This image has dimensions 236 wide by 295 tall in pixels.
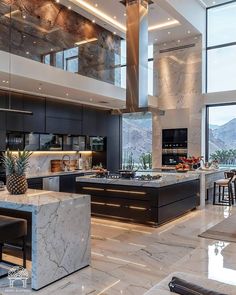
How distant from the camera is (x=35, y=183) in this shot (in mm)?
8164

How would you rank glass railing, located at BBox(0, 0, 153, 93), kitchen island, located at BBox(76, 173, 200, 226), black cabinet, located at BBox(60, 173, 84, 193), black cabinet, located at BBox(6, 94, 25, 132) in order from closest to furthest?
1. kitchen island, located at BBox(76, 173, 200, 226)
2. glass railing, located at BBox(0, 0, 153, 93)
3. black cabinet, located at BBox(6, 94, 25, 132)
4. black cabinet, located at BBox(60, 173, 84, 193)

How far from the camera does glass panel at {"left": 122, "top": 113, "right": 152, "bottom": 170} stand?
12398 mm

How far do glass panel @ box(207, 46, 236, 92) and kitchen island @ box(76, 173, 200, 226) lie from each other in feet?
17.4

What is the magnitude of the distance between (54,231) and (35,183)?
4.58 m

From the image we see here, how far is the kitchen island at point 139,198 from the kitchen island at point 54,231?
7.45ft

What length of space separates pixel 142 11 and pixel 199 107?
4.52 metres

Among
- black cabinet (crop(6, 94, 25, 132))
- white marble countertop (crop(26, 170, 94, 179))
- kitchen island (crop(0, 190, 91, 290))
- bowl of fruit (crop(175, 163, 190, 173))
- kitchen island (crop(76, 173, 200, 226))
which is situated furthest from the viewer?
bowl of fruit (crop(175, 163, 190, 173))

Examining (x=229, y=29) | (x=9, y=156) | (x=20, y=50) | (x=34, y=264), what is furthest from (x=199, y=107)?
(x=34, y=264)

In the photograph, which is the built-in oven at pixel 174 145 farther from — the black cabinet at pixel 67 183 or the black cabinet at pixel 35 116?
the black cabinet at pixel 35 116

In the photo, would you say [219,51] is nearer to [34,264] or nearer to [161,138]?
[161,138]

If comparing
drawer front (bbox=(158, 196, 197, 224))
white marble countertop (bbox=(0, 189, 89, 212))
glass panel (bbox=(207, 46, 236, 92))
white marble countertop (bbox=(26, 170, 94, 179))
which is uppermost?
glass panel (bbox=(207, 46, 236, 92))

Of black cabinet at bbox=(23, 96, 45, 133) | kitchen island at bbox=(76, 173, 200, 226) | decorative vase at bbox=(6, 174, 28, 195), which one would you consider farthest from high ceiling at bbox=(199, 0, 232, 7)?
decorative vase at bbox=(6, 174, 28, 195)

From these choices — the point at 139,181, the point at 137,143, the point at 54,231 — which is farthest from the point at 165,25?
the point at 54,231

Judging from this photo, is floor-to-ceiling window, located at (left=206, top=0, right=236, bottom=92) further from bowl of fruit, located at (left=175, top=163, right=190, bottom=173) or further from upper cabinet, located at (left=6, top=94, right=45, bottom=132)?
upper cabinet, located at (left=6, top=94, right=45, bottom=132)
